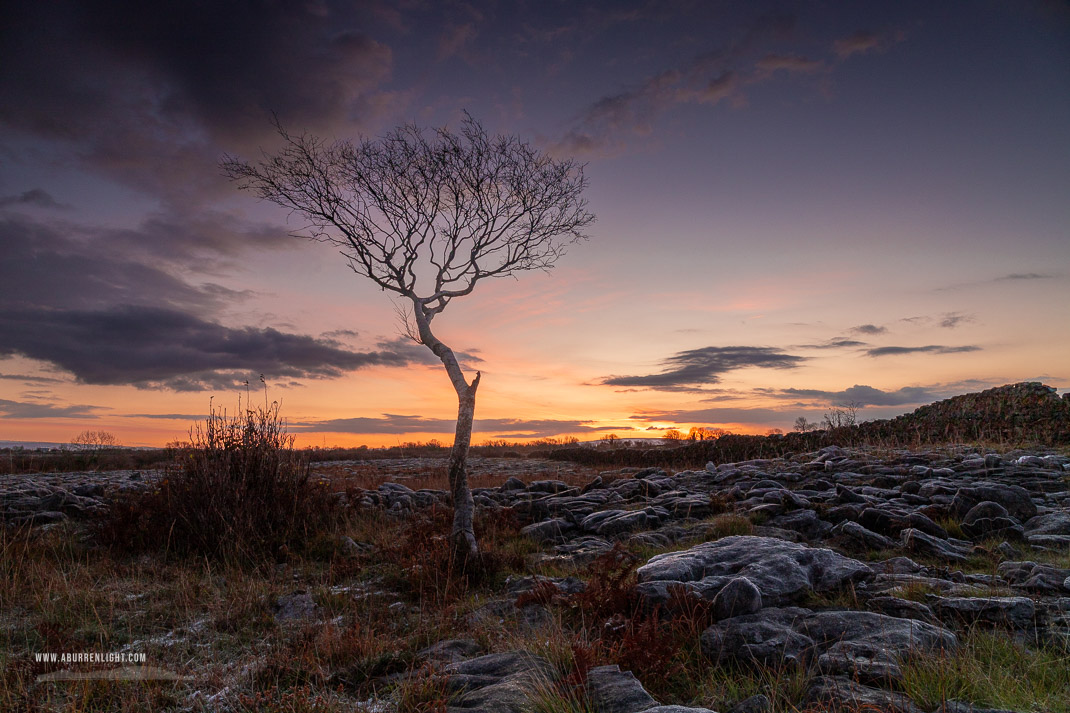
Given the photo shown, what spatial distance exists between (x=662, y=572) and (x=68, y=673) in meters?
5.11

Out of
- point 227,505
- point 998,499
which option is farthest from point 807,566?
point 227,505

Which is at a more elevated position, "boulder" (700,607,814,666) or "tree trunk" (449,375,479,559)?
"tree trunk" (449,375,479,559)

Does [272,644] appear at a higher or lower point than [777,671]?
lower

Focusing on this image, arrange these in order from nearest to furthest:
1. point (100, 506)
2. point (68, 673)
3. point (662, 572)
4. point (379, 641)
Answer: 1. point (68, 673)
2. point (379, 641)
3. point (662, 572)
4. point (100, 506)

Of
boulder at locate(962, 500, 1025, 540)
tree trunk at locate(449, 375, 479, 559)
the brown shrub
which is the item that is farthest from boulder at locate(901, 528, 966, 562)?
the brown shrub

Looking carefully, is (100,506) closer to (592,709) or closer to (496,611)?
(496,611)

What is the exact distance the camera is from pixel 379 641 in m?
4.79

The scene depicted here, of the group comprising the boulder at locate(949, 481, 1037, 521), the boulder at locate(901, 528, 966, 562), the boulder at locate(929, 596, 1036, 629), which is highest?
the boulder at locate(949, 481, 1037, 521)

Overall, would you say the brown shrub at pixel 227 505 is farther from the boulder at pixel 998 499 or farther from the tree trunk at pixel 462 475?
the boulder at pixel 998 499

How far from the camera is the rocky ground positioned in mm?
3646

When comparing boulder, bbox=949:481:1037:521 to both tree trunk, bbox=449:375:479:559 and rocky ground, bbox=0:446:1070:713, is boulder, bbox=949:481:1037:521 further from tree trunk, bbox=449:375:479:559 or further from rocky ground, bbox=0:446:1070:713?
tree trunk, bbox=449:375:479:559

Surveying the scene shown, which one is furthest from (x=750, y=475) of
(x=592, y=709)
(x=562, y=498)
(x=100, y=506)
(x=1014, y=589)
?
(x=100, y=506)

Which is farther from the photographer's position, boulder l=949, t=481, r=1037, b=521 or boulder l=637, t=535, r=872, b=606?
boulder l=949, t=481, r=1037, b=521

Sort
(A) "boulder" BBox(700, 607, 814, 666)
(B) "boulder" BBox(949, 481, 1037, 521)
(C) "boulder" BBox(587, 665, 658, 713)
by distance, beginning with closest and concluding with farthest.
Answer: (C) "boulder" BBox(587, 665, 658, 713)
(A) "boulder" BBox(700, 607, 814, 666)
(B) "boulder" BBox(949, 481, 1037, 521)
